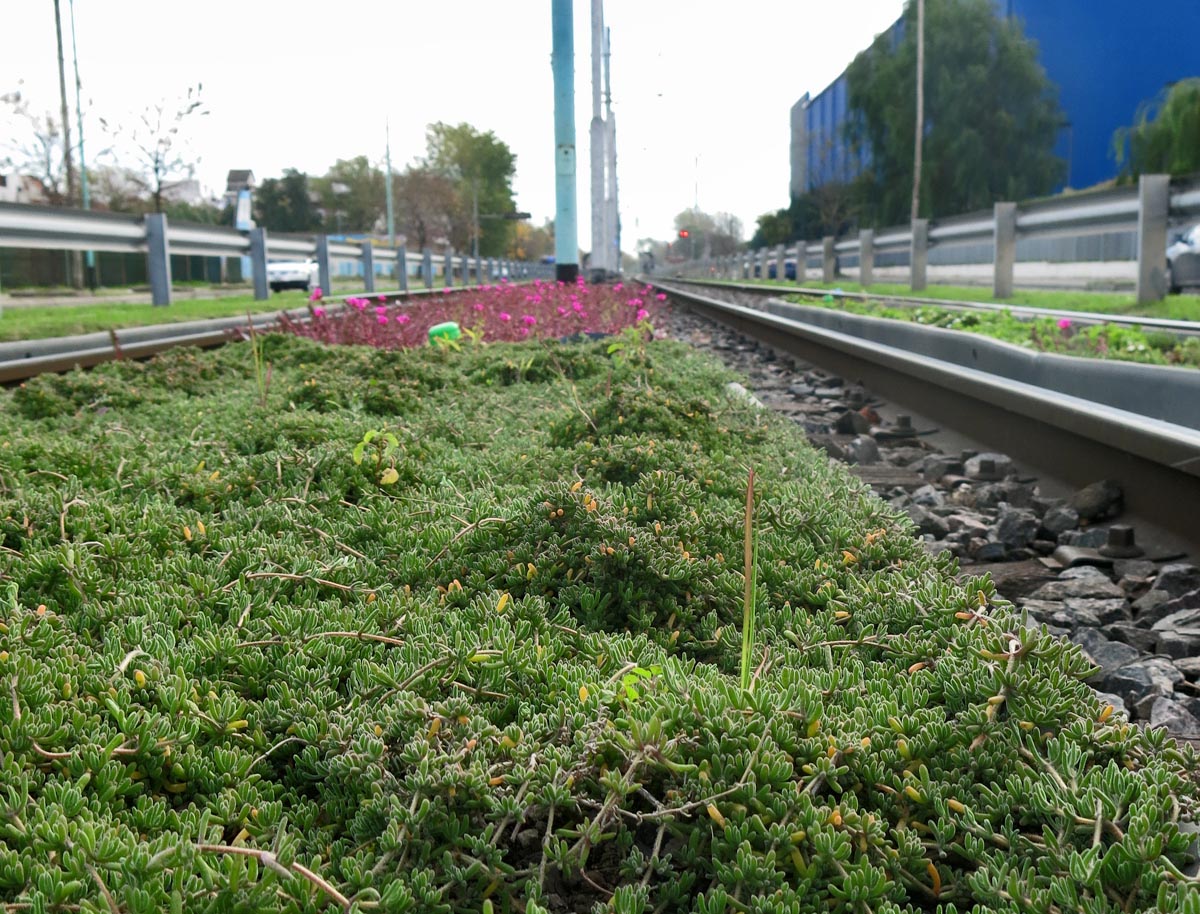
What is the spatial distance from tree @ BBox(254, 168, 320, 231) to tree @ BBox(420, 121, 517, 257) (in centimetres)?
1925

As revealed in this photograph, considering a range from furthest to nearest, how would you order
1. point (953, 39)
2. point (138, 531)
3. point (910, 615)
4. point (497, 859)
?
point (953, 39)
point (138, 531)
point (910, 615)
point (497, 859)

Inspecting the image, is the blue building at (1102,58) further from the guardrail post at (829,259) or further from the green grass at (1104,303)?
the green grass at (1104,303)

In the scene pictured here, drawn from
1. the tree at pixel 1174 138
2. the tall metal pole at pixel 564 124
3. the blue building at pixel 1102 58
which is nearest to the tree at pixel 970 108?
the blue building at pixel 1102 58

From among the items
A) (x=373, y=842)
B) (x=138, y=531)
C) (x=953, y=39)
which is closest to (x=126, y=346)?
(x=138, y=531)

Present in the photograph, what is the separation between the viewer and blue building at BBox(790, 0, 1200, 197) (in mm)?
45500

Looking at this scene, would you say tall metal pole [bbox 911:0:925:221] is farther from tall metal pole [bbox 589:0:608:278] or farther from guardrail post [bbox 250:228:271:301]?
guardrail post [bbox 250:228:271:301]

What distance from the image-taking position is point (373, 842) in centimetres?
156

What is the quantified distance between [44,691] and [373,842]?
0.71m

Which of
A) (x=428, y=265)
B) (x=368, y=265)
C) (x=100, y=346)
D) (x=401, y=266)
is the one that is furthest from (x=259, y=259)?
(x=428, y=265)

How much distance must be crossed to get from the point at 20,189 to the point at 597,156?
27.5m

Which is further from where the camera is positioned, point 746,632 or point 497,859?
point 746,632

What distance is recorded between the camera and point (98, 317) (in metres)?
11.3

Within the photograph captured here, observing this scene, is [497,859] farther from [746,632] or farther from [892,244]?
[892,244]

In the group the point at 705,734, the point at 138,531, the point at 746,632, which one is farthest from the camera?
the point at 138,531
